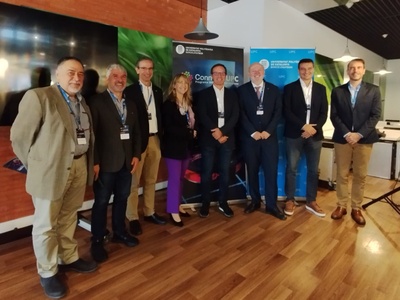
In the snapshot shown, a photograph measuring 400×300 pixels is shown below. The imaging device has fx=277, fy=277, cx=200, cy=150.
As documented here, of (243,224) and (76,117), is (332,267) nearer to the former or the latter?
(243,224)

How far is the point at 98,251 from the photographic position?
92.5 inches

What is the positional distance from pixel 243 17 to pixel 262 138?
7.00 ft

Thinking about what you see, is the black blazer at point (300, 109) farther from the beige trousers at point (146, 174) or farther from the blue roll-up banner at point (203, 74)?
the beige trousers at point (146, 174)

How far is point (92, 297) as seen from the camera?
189cm

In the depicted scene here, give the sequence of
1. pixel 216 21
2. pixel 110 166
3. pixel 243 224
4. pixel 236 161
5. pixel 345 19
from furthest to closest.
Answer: pixel 345 19 → pixel 216 21 → pixel 236 161 → pixel 243 224 → pixel 110 166

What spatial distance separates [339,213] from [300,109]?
131cm

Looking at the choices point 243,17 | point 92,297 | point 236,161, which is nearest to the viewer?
point 92,297

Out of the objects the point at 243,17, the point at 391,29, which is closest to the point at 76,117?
the point at 243,17

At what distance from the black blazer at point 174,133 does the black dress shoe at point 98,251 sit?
1046 mm

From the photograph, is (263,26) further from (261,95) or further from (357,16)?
(357,16)

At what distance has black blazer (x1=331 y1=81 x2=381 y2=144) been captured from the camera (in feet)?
9.86

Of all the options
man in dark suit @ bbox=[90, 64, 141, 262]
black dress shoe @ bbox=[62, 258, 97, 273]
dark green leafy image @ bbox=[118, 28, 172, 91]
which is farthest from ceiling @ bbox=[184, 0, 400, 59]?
black dress shoe @ bbox=[62, 258, 97, 273]

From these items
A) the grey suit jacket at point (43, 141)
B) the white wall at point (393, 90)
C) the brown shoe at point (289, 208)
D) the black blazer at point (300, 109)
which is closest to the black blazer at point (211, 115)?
the black blazer at point (300, 109)

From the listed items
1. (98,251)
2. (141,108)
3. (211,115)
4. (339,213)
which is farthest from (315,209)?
(98,251)
